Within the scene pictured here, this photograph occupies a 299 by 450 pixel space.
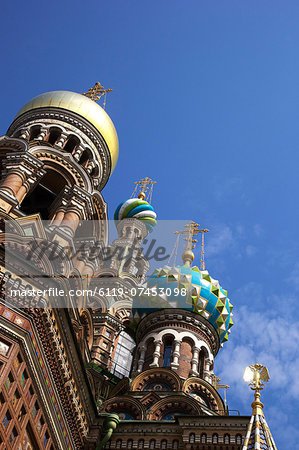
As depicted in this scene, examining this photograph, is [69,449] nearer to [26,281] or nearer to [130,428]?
[130,428]

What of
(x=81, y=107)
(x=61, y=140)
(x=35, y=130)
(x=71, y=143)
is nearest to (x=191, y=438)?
(x=61, y=140)

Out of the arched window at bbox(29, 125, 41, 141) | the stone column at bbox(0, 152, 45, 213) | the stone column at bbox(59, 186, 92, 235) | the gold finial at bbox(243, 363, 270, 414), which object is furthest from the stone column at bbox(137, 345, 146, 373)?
the arched window at bbox(29, 125, 41, 141)

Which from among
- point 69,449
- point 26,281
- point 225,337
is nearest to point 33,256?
point 26,281

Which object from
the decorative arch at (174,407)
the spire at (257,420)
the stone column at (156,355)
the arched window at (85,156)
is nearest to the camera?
the spire at (257,420)

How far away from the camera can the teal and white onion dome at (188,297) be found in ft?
49.0

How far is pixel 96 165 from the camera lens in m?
17.0

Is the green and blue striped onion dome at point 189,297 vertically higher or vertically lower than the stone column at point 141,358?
higher

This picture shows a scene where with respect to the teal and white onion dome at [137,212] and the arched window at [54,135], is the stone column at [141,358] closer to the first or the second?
the arched window at [54,135]

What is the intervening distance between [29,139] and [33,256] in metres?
7.55

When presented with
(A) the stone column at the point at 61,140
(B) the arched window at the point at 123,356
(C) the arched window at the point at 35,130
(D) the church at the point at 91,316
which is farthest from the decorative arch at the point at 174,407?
(C) the arched window at the point at 35,130

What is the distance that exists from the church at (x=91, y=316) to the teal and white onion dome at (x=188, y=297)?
1.3 inches

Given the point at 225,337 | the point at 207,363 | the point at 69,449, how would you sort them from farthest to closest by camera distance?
the point at 225,337 → the point at 207,363 → the point at 69,449

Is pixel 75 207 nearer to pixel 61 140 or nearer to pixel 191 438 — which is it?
pixel 61 140

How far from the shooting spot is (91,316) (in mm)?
14445
